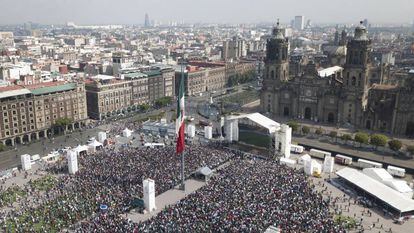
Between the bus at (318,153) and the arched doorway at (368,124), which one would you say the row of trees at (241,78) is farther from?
the bus at (318,153)

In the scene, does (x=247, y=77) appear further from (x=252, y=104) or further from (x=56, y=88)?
(x=56, y=88)

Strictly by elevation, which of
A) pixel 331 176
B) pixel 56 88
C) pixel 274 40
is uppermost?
pixel 274 40

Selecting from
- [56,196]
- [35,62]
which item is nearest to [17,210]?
[56,196]

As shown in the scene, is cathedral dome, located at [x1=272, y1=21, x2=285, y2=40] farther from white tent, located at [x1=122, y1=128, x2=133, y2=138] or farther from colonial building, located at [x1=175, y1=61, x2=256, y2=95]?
white tent, located at [x1=122, y1=128, x2=133, y2=138]

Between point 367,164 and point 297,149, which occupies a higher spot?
point 367,164

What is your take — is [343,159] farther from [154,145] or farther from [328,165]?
[154,145]

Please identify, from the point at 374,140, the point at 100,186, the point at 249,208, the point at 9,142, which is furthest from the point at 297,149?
the point at 9,142
